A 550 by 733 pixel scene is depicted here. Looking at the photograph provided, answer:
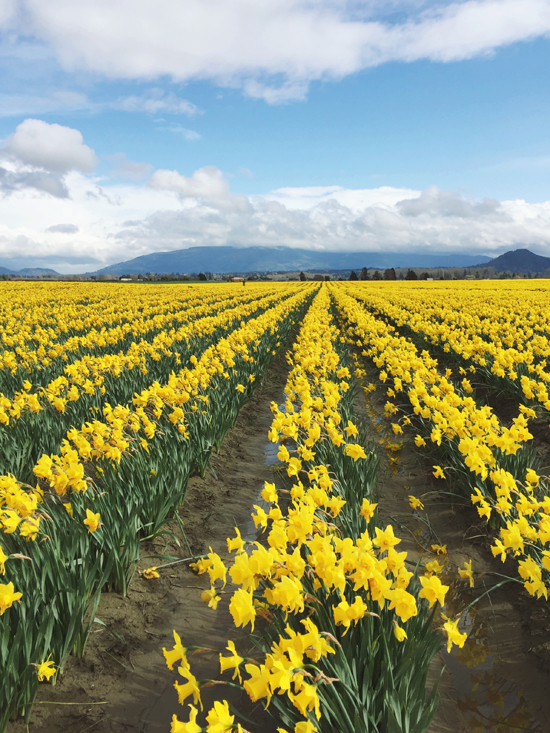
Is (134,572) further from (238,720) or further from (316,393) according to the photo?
(316,393)

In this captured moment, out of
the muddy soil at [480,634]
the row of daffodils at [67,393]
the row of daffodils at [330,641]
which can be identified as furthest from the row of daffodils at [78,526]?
the muddy soil at [480,634]

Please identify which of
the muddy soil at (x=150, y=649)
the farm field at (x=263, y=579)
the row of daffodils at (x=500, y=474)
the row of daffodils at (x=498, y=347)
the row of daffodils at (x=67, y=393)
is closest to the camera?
the farm field at (x=263, y=579)

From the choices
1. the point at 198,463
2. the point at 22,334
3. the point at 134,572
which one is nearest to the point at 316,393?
the point at 198,463

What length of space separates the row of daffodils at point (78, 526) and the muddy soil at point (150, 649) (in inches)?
5.1

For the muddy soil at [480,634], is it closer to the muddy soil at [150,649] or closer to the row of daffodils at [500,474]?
the row of daffodils at [500,474]

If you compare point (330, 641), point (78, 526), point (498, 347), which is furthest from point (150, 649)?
point (498, 347)

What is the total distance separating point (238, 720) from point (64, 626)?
115 centimetres

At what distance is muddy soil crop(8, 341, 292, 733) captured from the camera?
2.42m

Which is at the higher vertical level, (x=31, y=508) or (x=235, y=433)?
(x=31, y=508)

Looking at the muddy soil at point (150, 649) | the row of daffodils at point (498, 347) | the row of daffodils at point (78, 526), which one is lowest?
the muddy soil at point (150, 649)

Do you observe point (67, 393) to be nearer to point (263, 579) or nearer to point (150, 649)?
point (150, 649)

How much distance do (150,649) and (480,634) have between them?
2289mm

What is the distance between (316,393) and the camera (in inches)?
254

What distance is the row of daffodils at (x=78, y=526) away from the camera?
2.29 m
